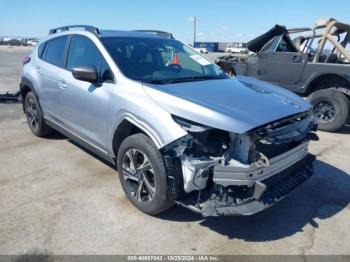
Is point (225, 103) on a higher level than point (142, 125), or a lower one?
higher

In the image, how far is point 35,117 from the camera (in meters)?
5.89

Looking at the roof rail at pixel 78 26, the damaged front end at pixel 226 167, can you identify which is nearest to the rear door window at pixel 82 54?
the roof rail at pixel 78 26

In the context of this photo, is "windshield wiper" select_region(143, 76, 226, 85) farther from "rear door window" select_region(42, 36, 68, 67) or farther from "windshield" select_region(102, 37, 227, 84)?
"rear door window" select_region(42, 36, 68, 67)

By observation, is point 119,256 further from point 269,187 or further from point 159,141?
point 269,187

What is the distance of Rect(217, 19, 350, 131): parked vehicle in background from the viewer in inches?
278

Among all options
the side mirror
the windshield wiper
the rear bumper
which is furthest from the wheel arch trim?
the rear bumper

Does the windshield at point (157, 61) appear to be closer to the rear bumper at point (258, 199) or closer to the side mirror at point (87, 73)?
the side mirror at point (87, 73)

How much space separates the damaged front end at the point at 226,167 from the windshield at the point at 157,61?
94 centimetres

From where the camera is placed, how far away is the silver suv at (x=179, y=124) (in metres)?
2.96

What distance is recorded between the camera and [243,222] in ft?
11.6

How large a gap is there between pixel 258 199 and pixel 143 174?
115 cm

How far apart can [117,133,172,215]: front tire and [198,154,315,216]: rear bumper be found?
0.44m

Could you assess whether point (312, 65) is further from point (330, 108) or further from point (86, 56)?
point (86, 56)

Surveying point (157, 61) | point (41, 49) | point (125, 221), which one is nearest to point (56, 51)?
point (41, 49)
